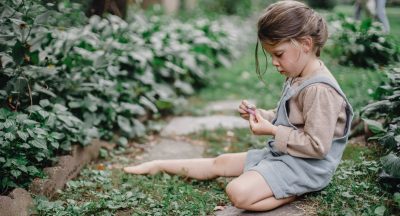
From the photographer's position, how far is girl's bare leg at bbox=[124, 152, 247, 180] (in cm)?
310

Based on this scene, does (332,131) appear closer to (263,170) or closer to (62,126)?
(263,170)

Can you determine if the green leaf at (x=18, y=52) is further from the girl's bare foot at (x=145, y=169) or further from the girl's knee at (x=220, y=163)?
the girl's knee at (x=220, y=163)

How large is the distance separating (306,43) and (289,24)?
15cm

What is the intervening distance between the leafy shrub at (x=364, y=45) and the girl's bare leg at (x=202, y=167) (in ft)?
5.35

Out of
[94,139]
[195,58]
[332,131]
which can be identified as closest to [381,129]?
[332,131]

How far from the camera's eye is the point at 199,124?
15.8 feet

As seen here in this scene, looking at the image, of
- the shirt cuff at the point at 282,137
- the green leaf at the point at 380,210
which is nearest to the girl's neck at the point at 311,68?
the shirt cuff at the point at 282,137

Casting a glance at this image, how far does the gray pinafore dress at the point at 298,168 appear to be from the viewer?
2.55 m

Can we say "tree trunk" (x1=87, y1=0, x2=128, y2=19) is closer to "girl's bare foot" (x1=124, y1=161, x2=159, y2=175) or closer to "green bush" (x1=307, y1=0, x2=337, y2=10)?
"girl's bare foot" (x1=124, y1=161, x2=159, y2=175)

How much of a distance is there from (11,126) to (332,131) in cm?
177

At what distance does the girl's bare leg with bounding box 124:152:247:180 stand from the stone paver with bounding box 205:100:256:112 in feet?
6.61

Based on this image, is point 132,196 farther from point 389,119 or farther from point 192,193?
point 389,119

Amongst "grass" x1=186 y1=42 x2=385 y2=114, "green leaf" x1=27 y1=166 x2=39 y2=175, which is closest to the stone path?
"grass" x1=186 y1=42 x2=385 y2=114

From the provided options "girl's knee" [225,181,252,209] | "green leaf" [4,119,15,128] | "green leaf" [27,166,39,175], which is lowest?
"green leaf" [27,166,39,175]
